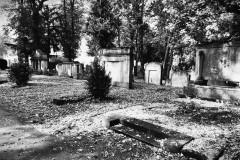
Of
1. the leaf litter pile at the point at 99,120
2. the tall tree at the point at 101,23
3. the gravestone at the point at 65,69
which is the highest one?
the tall tree at the point at 101,23

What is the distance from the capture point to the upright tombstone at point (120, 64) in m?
10.6

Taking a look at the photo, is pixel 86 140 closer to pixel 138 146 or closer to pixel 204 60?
pixel 138 146

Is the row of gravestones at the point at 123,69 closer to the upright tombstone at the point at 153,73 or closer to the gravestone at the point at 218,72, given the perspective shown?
the upright tombstone at the point at 153,73

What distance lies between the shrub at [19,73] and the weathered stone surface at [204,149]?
11.4m

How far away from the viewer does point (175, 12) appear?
11.3 meters

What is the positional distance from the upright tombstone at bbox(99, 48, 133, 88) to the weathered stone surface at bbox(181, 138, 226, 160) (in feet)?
25.3

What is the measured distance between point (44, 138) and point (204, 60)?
300 inches

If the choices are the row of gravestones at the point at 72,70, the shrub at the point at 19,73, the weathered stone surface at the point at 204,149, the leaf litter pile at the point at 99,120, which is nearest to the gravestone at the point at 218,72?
the leaf litter pile at the point at 99,120

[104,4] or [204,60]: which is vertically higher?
[104,4]

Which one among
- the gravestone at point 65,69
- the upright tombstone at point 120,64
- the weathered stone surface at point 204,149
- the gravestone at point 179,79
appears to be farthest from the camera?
the gravestone at point 65,69

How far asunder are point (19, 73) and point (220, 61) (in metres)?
11.5

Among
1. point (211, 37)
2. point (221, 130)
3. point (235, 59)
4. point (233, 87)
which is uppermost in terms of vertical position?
point (211, 37)

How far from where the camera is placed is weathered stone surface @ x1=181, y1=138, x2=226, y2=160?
8.97 ft

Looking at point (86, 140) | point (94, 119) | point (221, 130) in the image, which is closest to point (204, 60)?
point (221, 130)
